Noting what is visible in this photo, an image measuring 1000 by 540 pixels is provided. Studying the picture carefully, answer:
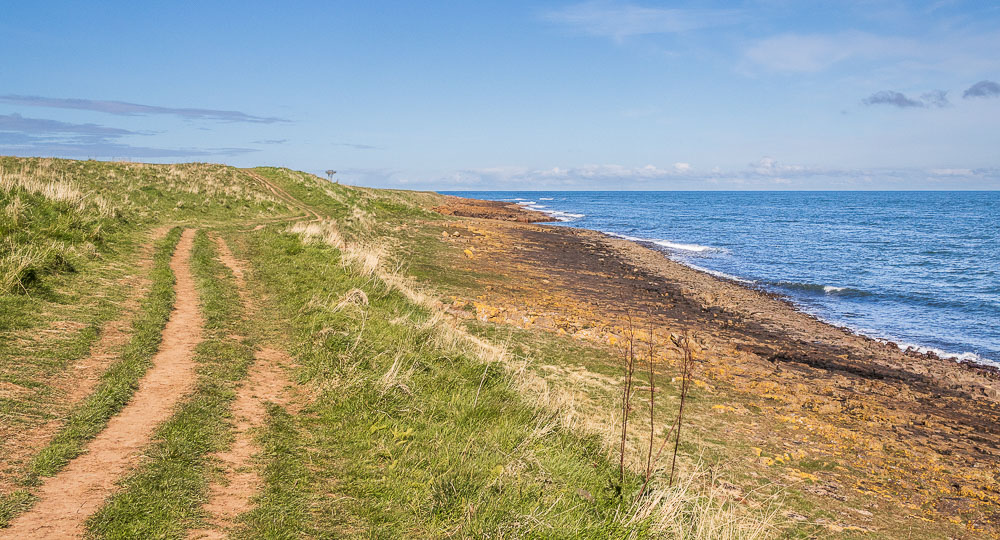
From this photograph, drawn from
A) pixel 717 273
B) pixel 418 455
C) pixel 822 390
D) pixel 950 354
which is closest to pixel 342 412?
pixel 418 455

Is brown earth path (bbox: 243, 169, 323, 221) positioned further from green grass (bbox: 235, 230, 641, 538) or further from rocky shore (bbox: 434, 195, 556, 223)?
green grass (bbox: 235, 230, 641, 538)

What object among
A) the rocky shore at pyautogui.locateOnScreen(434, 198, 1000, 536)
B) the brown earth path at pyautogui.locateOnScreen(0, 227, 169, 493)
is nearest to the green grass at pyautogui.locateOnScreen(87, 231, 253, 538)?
the brown earth path at pyautogui.locateOnScreen(0, 227, 169, 493)

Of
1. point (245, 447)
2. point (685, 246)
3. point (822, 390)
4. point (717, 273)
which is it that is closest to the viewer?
point (245, 447)

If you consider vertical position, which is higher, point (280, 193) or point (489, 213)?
point (280, 193)

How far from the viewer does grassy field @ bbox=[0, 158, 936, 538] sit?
5125mm

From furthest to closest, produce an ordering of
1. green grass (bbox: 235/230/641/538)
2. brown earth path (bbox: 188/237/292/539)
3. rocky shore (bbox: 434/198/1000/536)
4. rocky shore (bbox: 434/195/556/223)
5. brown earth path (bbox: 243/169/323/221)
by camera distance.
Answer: rocky shore (bbox: 434/195/556/223), brown earth path (bbox: 243/169/323/221), rocky shore (bbox: 434/198/1000/536), green grass (bbox: 235/230/641/538), brown earth path (bbox: 188/237/292/539)

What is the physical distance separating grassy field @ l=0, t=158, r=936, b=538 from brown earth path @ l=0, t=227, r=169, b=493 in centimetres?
4

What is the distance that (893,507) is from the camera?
28.3 feet

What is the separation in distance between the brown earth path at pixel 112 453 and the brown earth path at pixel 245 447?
798 millimetres

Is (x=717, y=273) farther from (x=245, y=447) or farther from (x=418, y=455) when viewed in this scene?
(x=245, y=447)

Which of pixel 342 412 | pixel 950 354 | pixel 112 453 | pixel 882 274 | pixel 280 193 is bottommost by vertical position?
pixel 950 354

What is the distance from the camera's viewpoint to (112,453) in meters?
5.56

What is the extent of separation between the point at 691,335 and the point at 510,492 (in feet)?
41.4

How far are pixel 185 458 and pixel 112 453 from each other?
0.71 m
